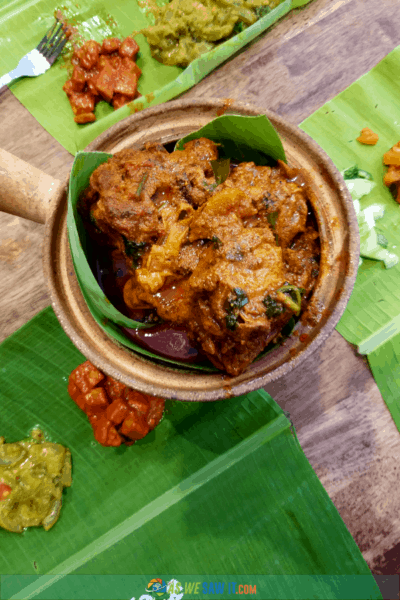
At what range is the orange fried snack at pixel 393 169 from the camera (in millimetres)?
2791

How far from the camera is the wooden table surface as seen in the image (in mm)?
2967

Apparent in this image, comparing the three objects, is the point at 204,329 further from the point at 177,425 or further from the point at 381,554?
the point at 381,554

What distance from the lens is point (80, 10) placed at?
311cm

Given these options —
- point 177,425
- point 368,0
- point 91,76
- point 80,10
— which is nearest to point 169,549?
point 177,425

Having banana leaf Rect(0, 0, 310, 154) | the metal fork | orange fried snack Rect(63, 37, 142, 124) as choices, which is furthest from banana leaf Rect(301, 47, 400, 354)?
the metal fork

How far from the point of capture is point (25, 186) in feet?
6.70

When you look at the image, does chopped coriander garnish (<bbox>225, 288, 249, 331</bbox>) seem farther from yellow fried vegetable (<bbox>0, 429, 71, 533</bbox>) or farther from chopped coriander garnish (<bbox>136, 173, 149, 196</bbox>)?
yellow fried vegetable (<bbox>0, 429, 71, 533</bbox>)

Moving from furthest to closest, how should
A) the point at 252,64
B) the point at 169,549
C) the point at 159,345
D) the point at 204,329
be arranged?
the point at 252,64
the point at 169,549
the point at 159,345
the point at 204,329

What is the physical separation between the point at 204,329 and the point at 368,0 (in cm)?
326

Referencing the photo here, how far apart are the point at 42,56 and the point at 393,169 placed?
2.90 meters

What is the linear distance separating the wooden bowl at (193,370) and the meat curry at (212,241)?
0.27ft

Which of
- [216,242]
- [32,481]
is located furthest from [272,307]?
[32,481]

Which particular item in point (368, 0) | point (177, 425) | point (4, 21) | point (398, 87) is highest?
point (4, 21)

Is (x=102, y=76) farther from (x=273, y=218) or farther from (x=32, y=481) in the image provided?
(x=32, y=481)
